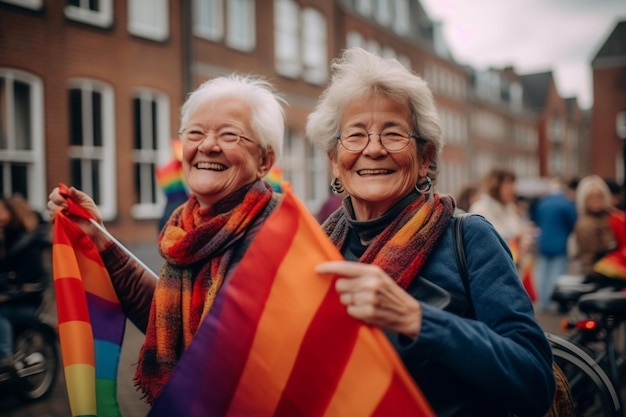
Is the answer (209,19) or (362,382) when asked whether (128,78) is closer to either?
(209,19)

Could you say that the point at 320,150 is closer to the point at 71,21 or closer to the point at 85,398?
the point at 85,398

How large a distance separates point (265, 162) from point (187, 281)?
54 cm

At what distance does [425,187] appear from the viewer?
1.89 metres

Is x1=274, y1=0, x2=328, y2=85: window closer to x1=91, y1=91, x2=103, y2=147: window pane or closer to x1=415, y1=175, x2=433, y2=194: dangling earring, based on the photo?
x1=91, y1=91, x2=103, y2=147: window pane

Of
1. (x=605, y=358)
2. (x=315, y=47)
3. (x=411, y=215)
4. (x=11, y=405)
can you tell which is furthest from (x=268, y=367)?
(x=315, y=47)

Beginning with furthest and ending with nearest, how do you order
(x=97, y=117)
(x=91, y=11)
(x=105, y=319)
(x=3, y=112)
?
(x=97, y=117) < (x=91, y=11) < (x=3, y=112) < (x=105, y=319)

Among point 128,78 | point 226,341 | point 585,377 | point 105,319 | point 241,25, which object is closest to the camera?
point 226,341

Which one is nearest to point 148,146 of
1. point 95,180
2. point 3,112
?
point 95,180

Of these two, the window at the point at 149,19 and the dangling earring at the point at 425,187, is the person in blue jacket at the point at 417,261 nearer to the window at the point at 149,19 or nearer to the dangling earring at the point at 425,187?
the dangling earring at the point at 425,187

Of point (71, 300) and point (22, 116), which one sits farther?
point (22, 116)

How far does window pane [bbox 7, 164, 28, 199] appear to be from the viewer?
10508mm

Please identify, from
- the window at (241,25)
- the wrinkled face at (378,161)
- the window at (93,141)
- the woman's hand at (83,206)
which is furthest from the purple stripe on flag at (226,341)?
the window at (241,25)

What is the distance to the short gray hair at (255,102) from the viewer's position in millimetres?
2223

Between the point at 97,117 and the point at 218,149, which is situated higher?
the point at 97,117
